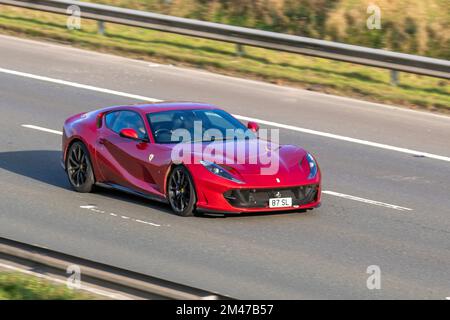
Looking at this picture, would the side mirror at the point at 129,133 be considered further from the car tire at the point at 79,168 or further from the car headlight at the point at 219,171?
the car headlight at the point at 219,171

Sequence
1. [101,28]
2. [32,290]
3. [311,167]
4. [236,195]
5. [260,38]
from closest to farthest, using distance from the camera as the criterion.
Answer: [32,290], [236,195], [311,167], [260,38], [101,28]

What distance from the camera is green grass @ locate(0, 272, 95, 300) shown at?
10156 millimetres

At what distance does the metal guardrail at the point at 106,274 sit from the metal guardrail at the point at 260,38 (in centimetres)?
1189

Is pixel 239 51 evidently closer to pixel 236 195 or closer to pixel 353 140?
pixel 353 140

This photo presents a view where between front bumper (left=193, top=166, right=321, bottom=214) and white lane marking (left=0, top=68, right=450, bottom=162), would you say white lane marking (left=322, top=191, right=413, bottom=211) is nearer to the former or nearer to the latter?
front bumper (left=193, top=166, right=321, bottom=214)

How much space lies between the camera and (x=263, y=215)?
1448 cm

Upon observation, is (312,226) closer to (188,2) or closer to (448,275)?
(448,275)

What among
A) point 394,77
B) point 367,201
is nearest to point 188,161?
point 367,201

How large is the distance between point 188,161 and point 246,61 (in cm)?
1083

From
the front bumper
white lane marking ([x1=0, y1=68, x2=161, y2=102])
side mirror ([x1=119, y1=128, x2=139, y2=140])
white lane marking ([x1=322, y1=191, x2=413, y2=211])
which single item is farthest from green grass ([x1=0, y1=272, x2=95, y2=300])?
white lane marking ([x1=0, y1=68, x2=161, y2=102])

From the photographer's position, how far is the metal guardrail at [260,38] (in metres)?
22.1

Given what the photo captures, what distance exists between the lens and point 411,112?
69.2 ft

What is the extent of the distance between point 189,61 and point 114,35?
302cm

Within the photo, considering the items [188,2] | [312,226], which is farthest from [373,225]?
[188,2]
